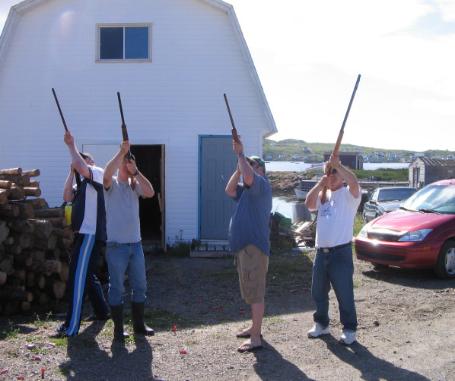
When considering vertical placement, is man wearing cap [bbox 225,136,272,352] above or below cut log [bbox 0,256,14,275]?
above

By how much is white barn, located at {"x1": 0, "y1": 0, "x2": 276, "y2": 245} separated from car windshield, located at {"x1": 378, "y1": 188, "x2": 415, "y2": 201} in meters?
6.47

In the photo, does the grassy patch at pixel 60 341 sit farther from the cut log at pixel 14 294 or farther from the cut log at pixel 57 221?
the cut log at pixel 57 221

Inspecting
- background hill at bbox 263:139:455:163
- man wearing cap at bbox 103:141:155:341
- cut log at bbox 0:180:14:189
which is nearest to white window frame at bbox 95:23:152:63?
cut log at bbox 0:180:14:189

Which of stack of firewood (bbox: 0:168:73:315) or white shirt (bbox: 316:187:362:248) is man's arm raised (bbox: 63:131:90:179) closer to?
stack of firewood (bbox: 0:168:73:315)

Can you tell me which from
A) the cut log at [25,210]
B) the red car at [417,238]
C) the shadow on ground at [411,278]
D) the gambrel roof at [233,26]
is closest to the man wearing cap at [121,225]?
the cut log at [25,210]

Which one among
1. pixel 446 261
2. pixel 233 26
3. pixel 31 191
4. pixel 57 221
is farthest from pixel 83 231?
pixel 233 26

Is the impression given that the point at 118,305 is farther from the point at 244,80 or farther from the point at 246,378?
the point at 244,80

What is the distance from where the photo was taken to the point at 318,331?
6.23 meters

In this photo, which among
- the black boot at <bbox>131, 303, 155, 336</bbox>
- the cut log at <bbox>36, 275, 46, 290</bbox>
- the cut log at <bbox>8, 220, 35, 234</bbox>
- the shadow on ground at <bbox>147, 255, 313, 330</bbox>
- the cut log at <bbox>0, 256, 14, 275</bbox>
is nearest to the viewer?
the black boot at <bbox>131, 303, 155, 336</bbox>

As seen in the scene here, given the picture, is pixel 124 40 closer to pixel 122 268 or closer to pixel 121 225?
pixel 121 225

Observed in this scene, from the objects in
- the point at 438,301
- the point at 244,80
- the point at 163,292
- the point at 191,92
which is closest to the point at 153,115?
the point at 191,92

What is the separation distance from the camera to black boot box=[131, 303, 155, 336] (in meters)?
6.20

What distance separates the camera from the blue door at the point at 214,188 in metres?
12.8

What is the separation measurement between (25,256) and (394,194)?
12.9 meters
